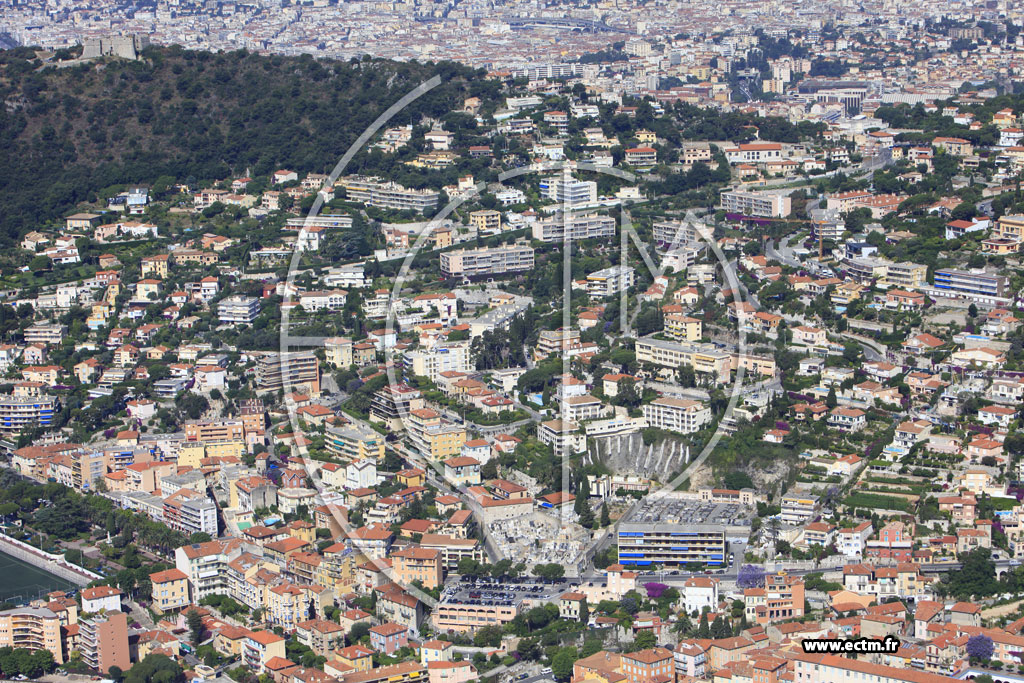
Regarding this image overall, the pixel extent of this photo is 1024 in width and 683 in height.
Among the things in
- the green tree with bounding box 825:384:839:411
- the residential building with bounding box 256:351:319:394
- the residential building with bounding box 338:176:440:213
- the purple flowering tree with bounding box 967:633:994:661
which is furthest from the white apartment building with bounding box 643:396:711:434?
the residential building with bounding box 338:176:440:213

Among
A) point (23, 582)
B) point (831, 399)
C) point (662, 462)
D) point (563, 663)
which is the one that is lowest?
point (23, 582)

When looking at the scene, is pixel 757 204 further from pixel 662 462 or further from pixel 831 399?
pixel 662 462

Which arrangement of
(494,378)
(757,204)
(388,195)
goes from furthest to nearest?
(388,195) < (757,204) < (494,378)

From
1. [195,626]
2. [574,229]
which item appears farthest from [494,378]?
[195,626]

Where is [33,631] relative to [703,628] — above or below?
below

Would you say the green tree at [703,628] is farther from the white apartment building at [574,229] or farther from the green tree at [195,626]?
the white apartment building at [574,229]

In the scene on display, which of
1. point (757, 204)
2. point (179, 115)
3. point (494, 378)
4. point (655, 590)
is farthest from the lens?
point (179, 115)

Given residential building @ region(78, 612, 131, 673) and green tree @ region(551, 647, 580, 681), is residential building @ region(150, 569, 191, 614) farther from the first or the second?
green tree @ region(551, 647, 580, 681)
